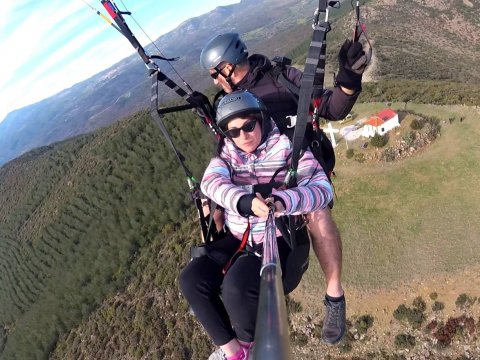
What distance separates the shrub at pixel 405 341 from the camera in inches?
839

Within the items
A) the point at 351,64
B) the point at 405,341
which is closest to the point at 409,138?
the point at 405,341

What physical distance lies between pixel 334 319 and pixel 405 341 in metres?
19.8

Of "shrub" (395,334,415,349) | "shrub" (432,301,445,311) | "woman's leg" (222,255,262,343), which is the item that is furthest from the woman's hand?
"shrub" (395,334,415,349)

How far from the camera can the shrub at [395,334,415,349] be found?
69.9ft

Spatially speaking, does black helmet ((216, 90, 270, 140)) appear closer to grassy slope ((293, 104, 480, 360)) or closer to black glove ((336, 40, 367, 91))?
black glove ((336, 40, 367, 91))

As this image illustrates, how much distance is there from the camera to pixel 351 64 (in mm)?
4160

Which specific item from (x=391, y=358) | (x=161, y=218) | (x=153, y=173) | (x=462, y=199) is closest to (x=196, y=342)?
(x=391, y=358)

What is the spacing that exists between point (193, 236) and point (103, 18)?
4308 centimetres

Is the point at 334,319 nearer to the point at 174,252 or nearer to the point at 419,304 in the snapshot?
the point at 419,304

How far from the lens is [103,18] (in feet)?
17.5

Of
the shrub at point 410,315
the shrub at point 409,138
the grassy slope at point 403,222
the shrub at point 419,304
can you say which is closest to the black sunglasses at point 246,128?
the shrub at point 410,315

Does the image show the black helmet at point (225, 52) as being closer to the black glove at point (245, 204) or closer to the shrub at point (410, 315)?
the black glove at point (245, 204)

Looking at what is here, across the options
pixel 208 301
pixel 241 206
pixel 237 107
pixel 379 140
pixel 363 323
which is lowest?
pixel 363 323

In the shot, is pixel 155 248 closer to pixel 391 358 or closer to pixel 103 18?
pixel 391 358
